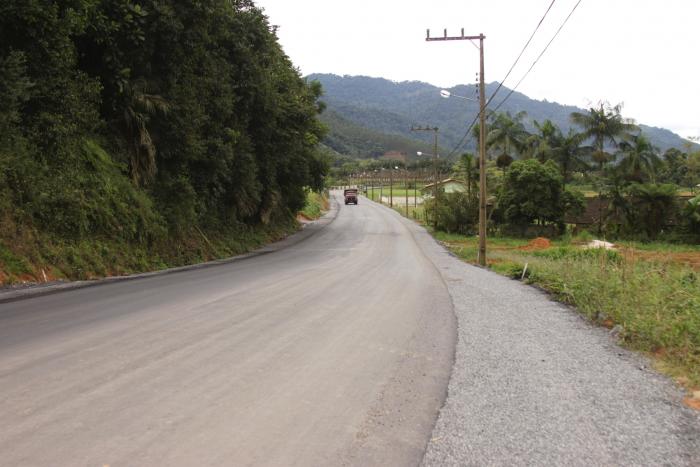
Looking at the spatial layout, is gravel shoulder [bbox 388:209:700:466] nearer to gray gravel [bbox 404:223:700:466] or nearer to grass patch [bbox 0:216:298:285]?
gray gravel [bbox 404:223:700:466]

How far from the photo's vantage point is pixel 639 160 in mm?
64000

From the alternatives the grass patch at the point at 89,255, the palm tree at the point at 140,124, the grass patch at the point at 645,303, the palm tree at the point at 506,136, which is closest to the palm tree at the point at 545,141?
the palm tree at the point at 506,136

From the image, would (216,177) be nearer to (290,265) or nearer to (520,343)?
(290,265)

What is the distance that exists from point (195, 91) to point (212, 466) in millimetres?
21318

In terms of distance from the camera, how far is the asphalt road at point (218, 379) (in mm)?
4039

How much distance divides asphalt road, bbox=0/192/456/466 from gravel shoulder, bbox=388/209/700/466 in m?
0.28

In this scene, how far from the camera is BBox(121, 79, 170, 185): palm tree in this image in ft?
65.3

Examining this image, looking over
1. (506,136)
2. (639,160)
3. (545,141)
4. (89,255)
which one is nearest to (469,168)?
(545,141)

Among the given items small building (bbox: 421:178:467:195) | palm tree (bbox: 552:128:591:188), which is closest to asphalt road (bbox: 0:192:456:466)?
small building (bbox: 421:178:467:195)

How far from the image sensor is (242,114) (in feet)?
93.0

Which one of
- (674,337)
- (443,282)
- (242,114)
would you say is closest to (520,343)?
(674,337)

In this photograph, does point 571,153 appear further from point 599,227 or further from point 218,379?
point 218,379

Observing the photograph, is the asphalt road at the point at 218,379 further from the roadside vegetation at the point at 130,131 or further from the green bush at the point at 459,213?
the green bush at the point at 459,213

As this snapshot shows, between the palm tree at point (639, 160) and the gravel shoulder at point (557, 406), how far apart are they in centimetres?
6200
